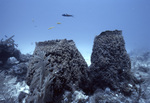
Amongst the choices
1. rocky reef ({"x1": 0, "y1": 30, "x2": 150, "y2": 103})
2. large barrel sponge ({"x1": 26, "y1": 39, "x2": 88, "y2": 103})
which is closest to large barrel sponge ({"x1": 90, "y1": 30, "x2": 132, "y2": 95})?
rocky reef ({"x1": 0, "y1": 30, "x2": 150, "y2": 103})

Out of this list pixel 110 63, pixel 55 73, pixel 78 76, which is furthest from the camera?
pixel 110 63

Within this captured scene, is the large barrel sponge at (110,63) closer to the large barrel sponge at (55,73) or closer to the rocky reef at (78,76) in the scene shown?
the rocky reef at (78,76)

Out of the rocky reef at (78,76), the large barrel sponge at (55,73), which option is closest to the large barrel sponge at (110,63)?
the rocky reef at (78,76)

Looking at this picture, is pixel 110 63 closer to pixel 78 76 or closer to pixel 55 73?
pixel 78 76

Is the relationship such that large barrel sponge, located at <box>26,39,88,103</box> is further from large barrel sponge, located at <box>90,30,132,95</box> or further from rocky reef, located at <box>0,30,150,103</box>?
large barrel sponge, located at <box>90,30,132,95</box>

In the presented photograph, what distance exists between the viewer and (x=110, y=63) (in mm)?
3451

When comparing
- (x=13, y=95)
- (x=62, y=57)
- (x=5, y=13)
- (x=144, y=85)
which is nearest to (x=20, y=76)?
(x=13, y=95)

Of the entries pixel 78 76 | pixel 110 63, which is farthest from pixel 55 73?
pixel 110 63

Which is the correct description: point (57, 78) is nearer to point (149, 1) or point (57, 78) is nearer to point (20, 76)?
point (20, 76)

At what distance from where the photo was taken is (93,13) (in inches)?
6206

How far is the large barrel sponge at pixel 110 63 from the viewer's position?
3.40 m

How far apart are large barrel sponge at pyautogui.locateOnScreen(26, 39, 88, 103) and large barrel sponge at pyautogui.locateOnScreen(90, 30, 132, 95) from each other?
22.3 inches

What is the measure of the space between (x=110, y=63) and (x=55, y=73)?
1.95m

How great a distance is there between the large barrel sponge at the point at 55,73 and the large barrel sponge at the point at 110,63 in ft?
1.86
